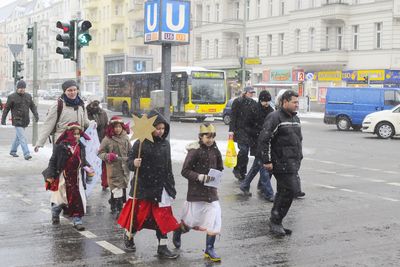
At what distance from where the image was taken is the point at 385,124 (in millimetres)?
23344

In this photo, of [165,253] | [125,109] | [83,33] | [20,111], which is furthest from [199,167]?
[125,109]

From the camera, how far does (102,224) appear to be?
25.7 ft

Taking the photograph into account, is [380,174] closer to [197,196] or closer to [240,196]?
[240,196]

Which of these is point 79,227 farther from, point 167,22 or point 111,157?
point 167,22

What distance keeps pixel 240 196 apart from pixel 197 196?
3940 millimetres

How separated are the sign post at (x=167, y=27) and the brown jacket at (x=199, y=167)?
6.75 meters

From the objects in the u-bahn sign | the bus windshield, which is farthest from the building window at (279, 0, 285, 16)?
the u-bahn sign

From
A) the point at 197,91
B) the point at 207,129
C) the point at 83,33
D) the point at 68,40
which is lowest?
the point at 207,129

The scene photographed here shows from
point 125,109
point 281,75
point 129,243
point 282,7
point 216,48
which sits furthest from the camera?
point 216,48

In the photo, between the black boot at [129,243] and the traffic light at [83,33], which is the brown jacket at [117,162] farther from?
the traffic light at [83,33]

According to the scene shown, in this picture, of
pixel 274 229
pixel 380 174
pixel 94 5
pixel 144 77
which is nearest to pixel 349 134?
pixel 380 174

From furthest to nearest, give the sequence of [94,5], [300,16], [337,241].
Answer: [94,5], [300,16], [337,241]

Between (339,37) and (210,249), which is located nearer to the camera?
(210,249)

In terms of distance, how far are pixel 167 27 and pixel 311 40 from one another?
36214 millimetres
